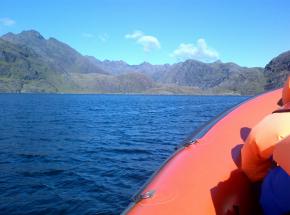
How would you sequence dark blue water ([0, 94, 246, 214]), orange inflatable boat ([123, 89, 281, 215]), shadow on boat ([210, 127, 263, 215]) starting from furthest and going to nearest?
dark blue water ([0, 94, 246, 214])
shadow on boat ([210, 127, 263, 215])
orange inflatable boat ([123, 89, 281, 215])

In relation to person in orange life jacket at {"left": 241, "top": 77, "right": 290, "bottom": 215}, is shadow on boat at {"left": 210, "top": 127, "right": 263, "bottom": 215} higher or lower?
lower

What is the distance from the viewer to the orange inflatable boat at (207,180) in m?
3.42

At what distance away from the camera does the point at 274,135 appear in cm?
273

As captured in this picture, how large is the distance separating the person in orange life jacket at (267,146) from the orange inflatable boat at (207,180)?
1.67ft

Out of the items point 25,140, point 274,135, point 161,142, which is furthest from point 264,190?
point 25,140

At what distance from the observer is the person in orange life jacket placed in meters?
2.73

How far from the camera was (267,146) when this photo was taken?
2809 millimetres

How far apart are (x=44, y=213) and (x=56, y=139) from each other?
566 inches

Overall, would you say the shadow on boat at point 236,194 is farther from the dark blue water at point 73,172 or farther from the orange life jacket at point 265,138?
the dark blue water at point 73,172

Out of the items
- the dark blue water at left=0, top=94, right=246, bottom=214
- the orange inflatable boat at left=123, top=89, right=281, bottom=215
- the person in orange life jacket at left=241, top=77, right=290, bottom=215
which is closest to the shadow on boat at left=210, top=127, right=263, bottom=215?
the orange inflatable boat at left=123, top=89, right=281, bottom=215

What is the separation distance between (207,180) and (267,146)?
41.0 inches

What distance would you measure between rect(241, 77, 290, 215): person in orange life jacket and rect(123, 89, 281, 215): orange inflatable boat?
51cm

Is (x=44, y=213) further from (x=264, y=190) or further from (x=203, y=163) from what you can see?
(x=264, y=190)

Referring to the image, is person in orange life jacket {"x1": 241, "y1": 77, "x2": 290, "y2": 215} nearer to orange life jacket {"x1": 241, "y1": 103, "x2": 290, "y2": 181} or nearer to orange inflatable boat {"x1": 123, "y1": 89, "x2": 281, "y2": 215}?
orange life jacket {"x1": 241, "y1": 103, "x2": 290, "y2": 181}
